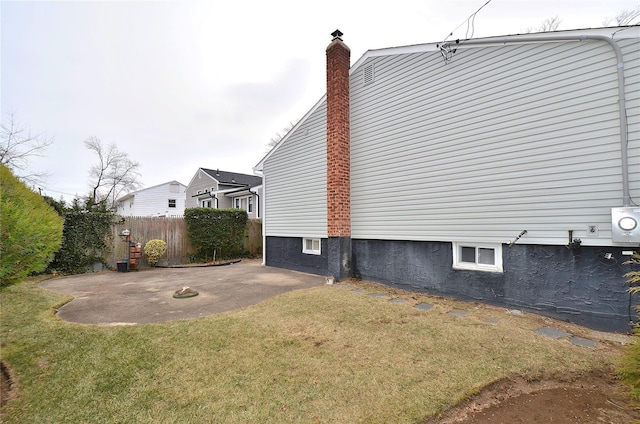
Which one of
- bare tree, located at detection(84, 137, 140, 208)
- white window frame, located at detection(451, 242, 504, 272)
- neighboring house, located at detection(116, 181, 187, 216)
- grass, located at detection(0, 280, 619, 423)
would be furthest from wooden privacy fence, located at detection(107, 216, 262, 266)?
bare tree, located at detection(84, 137, 140, 208)

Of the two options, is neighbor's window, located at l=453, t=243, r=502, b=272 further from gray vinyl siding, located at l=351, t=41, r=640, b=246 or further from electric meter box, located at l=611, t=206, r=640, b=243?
electric meter box, located at l=611, t=206, r=640, b=243

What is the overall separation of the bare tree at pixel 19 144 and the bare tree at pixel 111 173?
1855 centimetres

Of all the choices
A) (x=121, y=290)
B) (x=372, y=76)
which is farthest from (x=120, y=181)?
(x=372, y=76)

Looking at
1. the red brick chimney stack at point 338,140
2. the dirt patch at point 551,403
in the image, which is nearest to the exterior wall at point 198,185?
the red brick chimney stack at point 338,140

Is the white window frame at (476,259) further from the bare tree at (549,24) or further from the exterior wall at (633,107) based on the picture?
the bare tree at (549,24)

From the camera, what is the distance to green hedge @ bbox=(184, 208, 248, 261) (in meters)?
13.3

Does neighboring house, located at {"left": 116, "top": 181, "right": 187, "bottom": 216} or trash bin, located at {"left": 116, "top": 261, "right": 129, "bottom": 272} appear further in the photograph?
neighboring house, located at {"left": 116, "top": 181, "right": 187, "bottom": 216}

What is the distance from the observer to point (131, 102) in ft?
41.9

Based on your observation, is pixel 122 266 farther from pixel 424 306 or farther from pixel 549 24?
pixel 549 24

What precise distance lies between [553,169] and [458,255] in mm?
2320

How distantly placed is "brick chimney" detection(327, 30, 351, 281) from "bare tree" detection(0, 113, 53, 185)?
18.3 metres

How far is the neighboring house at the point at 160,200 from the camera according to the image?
3148cm

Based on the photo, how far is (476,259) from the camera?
5.81 m

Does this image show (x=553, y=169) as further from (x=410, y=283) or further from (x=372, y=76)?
(x=372, y=76)
